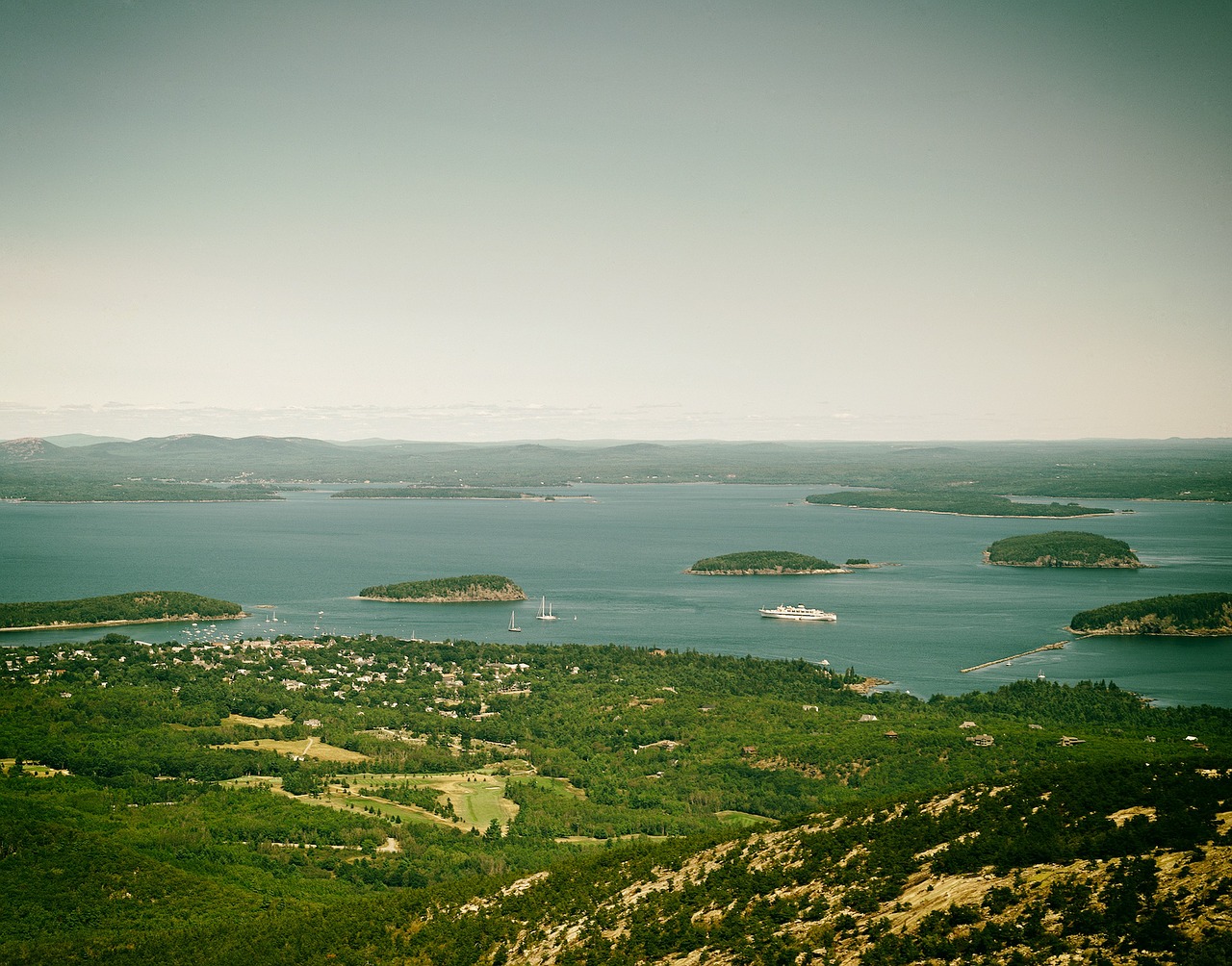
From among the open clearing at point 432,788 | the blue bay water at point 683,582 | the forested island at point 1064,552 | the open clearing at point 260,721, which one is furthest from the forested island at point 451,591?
the forested island at point 1064,552

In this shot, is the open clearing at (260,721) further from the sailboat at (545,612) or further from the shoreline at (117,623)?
the shoreline at (117,623)

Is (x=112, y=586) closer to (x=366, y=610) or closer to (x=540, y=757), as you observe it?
(x=366, y=610)

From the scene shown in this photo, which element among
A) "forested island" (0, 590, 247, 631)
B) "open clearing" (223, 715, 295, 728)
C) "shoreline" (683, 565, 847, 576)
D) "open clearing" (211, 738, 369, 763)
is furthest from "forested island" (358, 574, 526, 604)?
"open clearing" (211, 738, 369, 763)

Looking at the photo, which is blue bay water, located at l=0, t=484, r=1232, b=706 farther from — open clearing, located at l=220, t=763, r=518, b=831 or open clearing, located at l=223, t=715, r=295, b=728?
open clearing, located at l=220, t=763, r=518, b=831

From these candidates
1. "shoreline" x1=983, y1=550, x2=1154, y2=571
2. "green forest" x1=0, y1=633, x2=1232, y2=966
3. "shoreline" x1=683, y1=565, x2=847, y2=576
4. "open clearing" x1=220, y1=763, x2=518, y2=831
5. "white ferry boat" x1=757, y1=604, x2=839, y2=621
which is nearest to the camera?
"green forest" x1=0, y1=633, x2=1232, y2=966

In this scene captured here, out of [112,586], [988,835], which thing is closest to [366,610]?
[112,586]
